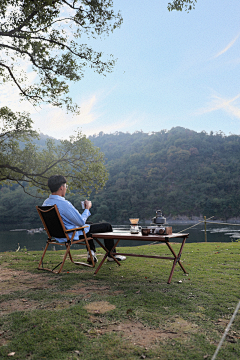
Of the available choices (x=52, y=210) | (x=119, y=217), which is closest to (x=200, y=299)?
(x=52, y=210)

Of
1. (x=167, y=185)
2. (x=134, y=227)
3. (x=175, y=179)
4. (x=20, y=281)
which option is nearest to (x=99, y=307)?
(x=134, y=227)

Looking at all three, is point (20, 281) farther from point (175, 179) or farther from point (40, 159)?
point (175, 179)

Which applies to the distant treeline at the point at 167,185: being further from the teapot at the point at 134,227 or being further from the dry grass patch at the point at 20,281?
the teapot at the point at 134,227

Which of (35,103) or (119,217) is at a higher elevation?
(35,103)

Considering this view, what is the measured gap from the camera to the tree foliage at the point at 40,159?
9836mm

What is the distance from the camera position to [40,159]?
11062 mm

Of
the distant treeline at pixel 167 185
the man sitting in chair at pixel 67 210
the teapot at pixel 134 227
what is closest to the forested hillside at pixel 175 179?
the distant treeline at pixel 167 185

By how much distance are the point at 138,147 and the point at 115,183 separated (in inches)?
765

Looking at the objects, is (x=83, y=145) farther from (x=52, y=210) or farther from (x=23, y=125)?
(x=52, y=210)

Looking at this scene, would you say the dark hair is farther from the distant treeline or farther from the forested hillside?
the forested hillside

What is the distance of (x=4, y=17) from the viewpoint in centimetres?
608

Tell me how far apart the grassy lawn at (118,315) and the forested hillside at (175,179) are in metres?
50.2

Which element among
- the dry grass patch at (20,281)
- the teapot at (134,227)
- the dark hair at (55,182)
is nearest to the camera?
the dry grass patch at (20,281)

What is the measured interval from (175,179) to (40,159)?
5678cm
